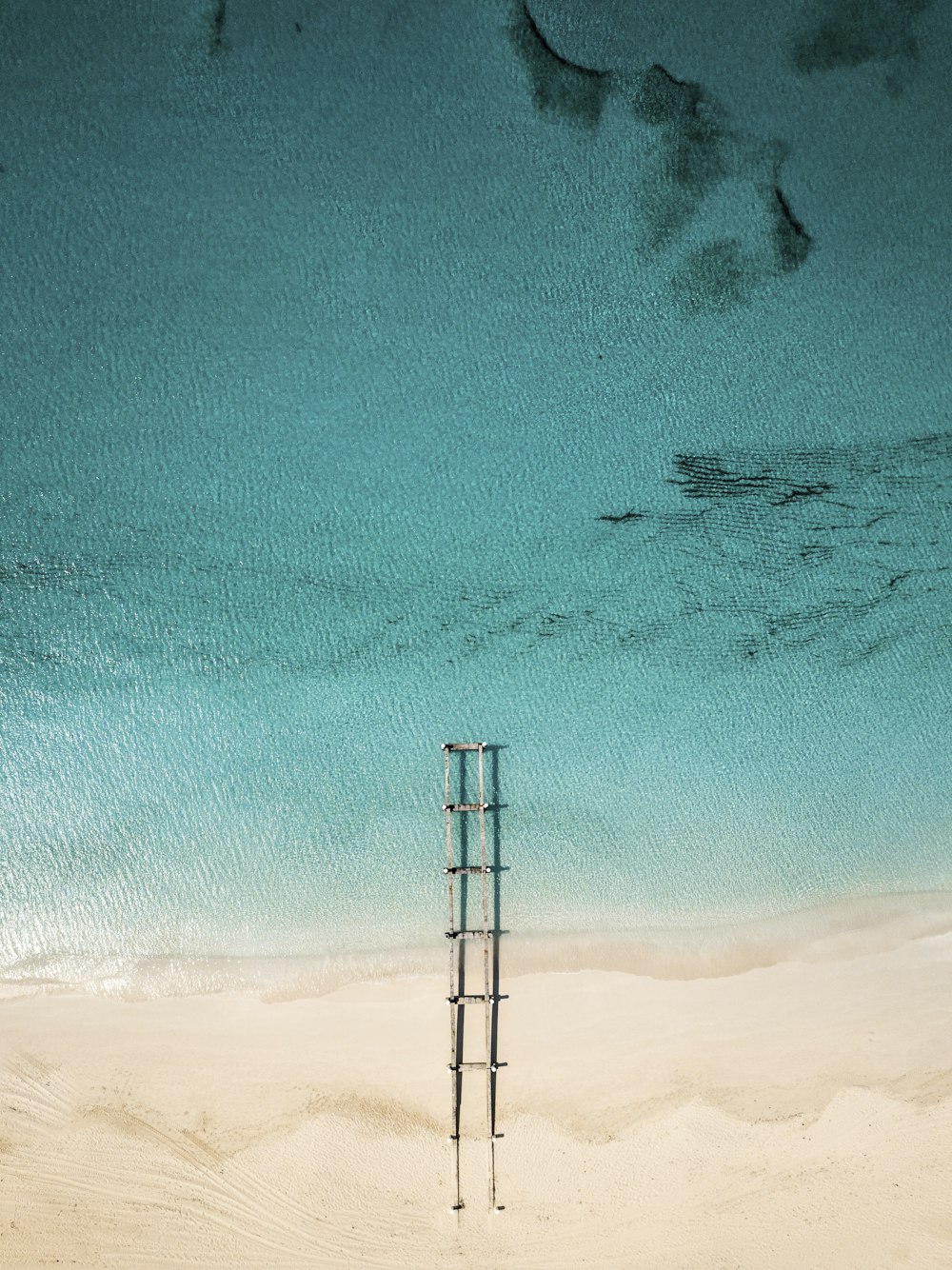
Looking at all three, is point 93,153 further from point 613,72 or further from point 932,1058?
point 932,1058

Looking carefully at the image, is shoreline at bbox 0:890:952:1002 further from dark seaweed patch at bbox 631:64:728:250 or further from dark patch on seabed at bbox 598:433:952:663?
dark seaweed patch at bbox 631:64:728:250

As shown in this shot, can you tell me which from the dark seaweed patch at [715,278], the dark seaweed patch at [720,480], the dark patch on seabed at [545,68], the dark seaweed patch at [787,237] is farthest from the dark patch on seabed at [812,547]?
the dark patch on seabed at [545,68]

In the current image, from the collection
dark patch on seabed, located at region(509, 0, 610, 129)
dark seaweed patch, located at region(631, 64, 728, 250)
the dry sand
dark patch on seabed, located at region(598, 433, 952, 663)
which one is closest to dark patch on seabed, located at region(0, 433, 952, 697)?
dark patch on seabed, located at region(598, 433, 952, 663)

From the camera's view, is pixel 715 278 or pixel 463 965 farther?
pixel 715 278

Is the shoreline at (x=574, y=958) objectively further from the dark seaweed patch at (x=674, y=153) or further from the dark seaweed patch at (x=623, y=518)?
the dark seaweed patch at (x=674, y=153)

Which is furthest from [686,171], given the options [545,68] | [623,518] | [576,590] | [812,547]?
[576,590]

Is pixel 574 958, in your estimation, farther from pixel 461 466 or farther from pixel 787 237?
pixel 787 237

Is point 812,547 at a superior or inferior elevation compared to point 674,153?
inferior
